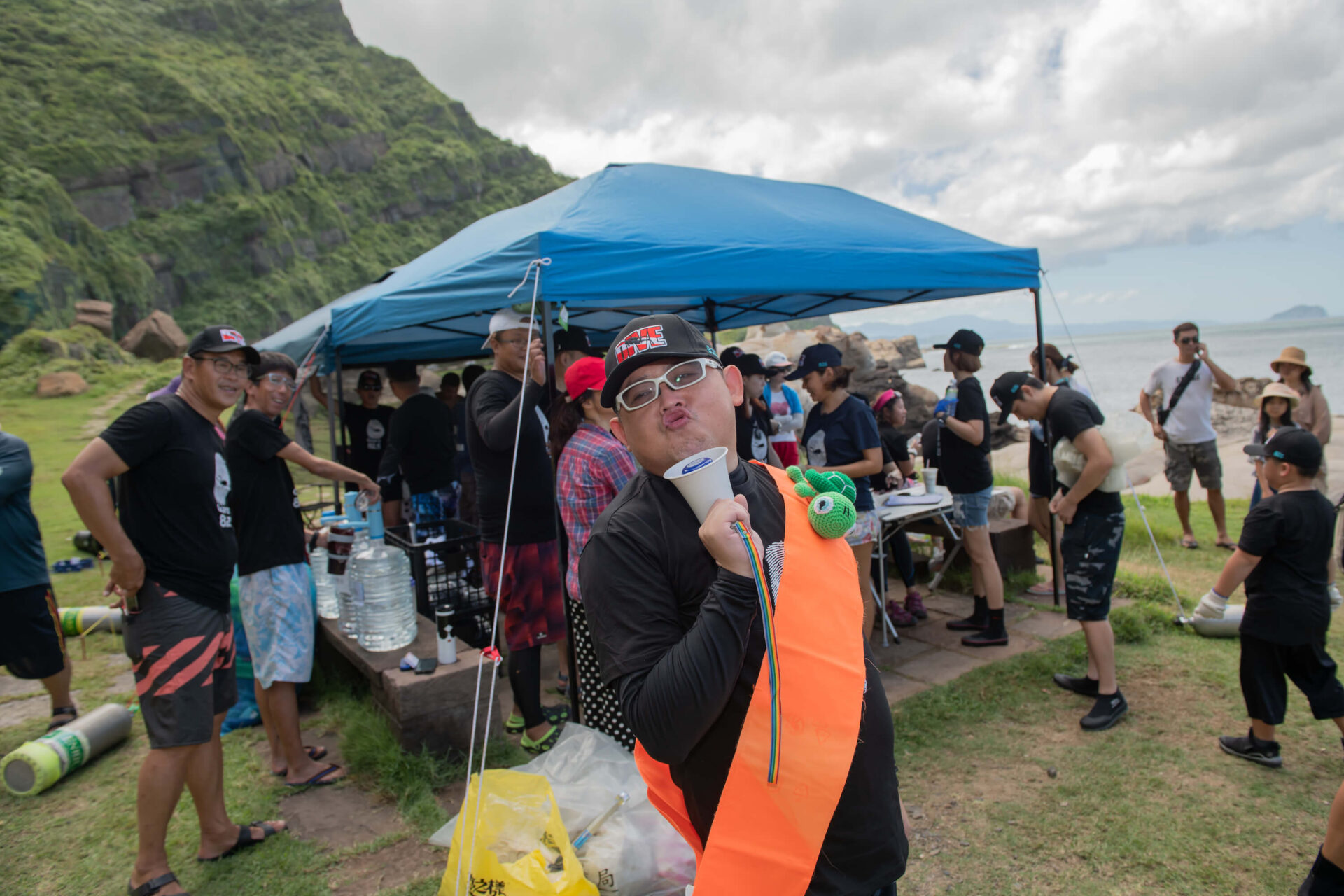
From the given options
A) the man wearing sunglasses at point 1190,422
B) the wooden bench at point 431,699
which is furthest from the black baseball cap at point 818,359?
the man wearing sunglasses at point 1190,422

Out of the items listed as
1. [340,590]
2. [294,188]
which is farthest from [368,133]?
[340,590]

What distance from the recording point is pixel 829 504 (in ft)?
4.01

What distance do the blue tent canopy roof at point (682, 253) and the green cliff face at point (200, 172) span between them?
140ft

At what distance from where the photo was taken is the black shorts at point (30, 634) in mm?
3629

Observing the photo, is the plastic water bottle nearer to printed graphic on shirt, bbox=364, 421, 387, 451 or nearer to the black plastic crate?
the black plastic crate

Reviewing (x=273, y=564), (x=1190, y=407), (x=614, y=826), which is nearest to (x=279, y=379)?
(x=273, y=564)

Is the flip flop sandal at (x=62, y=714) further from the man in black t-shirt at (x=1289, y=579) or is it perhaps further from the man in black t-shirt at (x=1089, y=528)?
the man in black t-shirt at (x=1289, y=579)

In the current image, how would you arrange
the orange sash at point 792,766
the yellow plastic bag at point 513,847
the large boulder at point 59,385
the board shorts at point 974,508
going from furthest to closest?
the large boulder at point 59,385 → the board shorts at point 974,508 → the yellow plastic bag at point 513,847 → the orange sash at point 792,766

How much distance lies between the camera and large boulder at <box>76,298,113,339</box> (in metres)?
34.8

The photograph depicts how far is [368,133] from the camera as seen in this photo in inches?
3135

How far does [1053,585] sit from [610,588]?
5249mm

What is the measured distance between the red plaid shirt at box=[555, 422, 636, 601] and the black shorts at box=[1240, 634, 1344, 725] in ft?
9.24

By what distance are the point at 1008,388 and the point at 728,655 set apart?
3280mm

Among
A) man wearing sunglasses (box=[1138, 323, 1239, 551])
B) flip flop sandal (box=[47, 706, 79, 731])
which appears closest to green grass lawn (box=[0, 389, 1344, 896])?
flip flop sandal (box=[47, 706, 79, 731])
